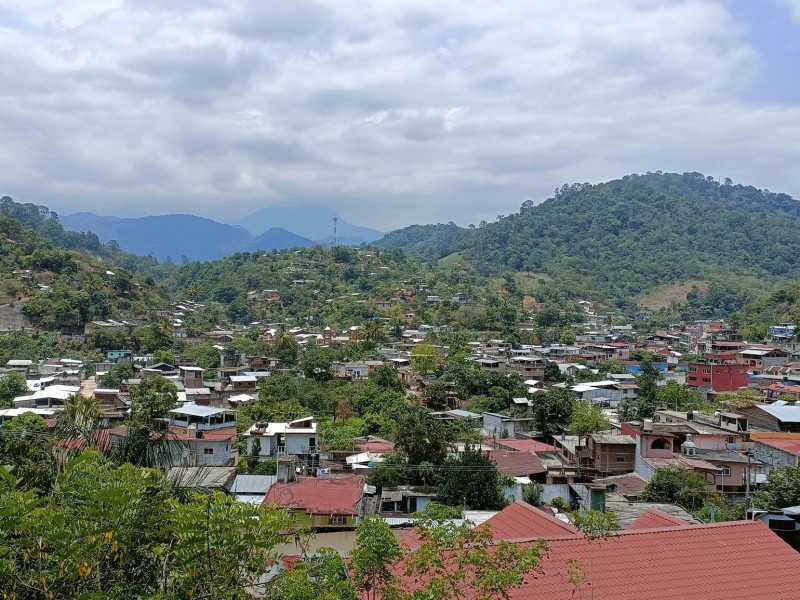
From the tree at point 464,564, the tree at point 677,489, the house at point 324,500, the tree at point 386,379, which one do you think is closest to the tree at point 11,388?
the tree at point 386,379

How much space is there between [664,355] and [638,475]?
29.0m

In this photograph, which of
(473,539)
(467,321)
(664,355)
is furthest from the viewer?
(467,321)

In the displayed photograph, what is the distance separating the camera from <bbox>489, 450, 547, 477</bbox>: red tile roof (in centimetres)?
2014

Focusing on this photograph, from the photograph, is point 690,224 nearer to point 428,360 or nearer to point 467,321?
point 467,321

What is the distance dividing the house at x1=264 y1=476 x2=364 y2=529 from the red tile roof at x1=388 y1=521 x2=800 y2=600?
881 centimetres

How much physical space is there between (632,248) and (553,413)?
78.2 metres

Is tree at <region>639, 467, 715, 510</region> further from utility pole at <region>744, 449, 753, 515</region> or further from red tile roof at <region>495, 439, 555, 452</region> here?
red tile roof at <region>495, 439, 555, 452</region>

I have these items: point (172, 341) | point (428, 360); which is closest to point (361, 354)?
point (428, 360)

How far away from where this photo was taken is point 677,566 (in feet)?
24.1

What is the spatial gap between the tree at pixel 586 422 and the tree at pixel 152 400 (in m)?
15.2

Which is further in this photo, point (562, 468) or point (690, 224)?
point (690, 224)

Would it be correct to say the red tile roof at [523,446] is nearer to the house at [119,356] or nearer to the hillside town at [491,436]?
the hillside town at [491,436]

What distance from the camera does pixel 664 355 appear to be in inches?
1897

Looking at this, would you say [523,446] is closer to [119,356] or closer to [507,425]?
[507,425]
